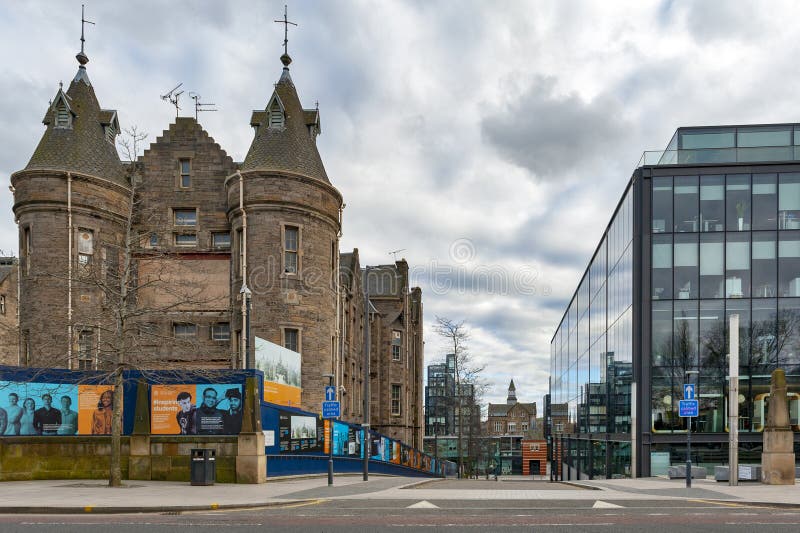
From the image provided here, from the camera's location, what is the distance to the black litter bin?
64.1ft

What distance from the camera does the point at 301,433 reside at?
2623cm

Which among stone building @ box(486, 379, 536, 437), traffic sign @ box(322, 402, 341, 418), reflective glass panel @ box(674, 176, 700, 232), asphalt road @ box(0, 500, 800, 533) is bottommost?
stone building @ box(486, 379, 536, 437)

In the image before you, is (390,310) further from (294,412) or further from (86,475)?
(86,475)

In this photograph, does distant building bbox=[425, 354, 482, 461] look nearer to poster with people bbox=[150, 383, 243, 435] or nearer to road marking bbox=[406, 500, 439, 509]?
poster with people bbox=[150, 383, 243, 435]

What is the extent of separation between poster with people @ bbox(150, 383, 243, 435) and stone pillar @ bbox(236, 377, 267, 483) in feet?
3.74

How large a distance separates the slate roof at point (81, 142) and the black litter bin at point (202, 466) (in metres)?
17.8

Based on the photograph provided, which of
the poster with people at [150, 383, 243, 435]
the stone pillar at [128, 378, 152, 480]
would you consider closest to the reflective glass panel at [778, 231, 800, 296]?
the poster with people at [150, 383, 243, 435]

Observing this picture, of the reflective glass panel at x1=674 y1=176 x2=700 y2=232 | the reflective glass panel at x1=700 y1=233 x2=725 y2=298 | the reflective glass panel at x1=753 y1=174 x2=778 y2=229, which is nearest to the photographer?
the reflective glass panel at x1=700 y1=233 x2=725 y2=298

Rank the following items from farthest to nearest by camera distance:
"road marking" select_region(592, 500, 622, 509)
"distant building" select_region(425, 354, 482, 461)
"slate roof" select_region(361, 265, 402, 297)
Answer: "slate roof" select_region(361, 265, 402, 297) < "distant building" select_region(425, 354, 482, 461) < "road marking" select_region(592, 500, 622, 509)

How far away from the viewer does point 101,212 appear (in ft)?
105

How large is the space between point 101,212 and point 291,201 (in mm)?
9121

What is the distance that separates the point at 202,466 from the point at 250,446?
160 centimetres

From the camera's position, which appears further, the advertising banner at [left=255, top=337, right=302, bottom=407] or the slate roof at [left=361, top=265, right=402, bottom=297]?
the slate roof at [left=361, top=265, right=402, bottom=297]

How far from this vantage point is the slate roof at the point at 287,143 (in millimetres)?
31766
